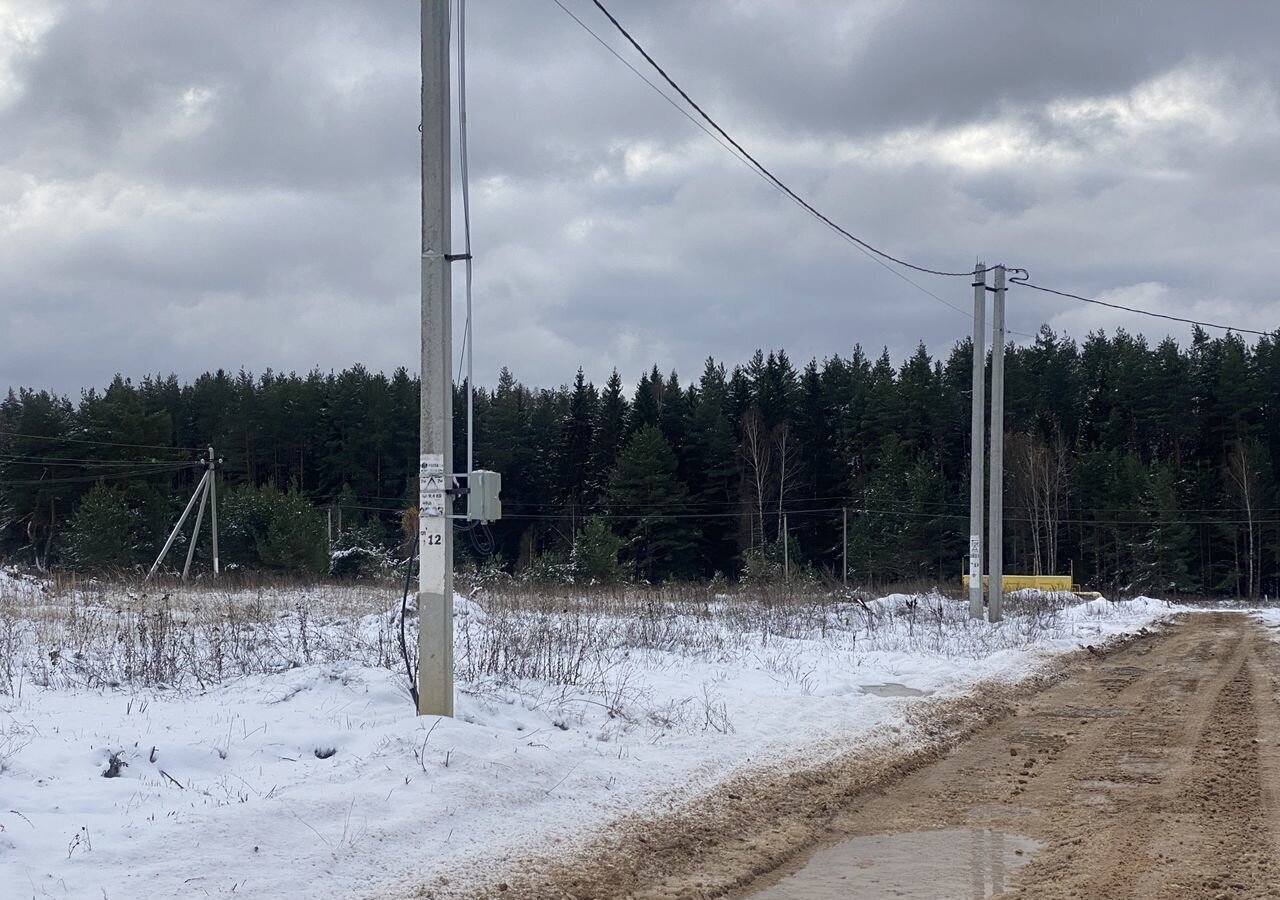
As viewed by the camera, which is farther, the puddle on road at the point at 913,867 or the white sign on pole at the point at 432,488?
the white sign on pole at the point at 432,488

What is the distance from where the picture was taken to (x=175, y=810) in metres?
6.07

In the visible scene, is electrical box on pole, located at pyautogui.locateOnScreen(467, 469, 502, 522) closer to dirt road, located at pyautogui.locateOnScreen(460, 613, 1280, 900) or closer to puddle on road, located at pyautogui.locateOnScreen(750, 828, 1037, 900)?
dirt road, located at pyautogui.locateOnScreen(460, 613, 1280, 900)

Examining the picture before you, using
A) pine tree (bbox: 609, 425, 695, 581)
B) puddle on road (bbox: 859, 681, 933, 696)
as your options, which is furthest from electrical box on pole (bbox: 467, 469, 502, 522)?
pine tree (bbox: 609, 425, 695, 581)

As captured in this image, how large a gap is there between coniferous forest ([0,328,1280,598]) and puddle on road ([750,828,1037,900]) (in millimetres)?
48137

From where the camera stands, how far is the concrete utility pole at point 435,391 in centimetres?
807

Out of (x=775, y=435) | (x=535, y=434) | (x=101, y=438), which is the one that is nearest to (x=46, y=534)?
(x=101, y=438)

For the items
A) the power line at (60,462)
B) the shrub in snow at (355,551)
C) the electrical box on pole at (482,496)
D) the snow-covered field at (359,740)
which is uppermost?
the power line at (60,462)

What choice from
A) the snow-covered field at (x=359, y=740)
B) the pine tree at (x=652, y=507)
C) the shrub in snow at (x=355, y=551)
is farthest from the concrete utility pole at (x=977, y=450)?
the pine tree at (x=652, y=507)

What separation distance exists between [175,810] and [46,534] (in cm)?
7084

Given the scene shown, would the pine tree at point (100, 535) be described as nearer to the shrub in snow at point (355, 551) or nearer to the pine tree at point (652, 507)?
the shrub in snow at point (355, 551)

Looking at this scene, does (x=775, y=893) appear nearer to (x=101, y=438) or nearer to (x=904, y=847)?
(x=904, y=847)

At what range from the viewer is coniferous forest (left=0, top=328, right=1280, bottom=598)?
6444cm

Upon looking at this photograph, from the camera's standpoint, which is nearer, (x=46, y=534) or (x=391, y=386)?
(x=46, y=534)

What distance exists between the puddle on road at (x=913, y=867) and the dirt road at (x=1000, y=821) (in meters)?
0.02
